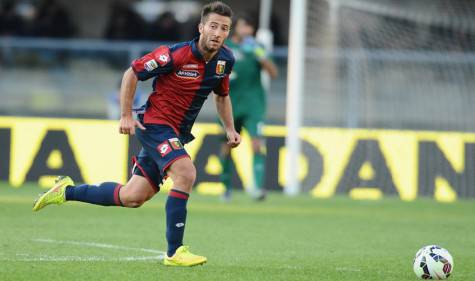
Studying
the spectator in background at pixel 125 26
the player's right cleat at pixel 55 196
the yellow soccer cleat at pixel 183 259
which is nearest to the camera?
the yellow soccer cleat at pixel 183 259

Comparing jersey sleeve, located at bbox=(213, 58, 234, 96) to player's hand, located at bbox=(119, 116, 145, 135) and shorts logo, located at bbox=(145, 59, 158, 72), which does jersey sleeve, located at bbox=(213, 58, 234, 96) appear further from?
player's hand, located at bbox=(119, 116, 145, 135)

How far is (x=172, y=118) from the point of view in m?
7.77

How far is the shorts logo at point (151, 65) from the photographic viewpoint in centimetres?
753

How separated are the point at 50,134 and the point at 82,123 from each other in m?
0.53

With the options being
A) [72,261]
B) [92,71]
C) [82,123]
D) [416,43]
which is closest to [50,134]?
[82,123]

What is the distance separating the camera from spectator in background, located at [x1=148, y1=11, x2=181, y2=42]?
73.3 ft

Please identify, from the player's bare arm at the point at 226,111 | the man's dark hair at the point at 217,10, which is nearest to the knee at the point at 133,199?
the player's bare arm at the point at 226,111

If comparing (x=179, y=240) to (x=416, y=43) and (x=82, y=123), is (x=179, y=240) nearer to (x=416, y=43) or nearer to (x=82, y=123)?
(x=82, y=123)

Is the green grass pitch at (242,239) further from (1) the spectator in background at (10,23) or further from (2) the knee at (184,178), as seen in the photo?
(1) the spectator in background at (10,23)

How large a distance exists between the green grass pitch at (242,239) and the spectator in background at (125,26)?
8729 mm

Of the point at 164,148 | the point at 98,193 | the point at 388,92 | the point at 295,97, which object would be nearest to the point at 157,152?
the point at 164,148

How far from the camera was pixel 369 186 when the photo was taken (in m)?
16.1

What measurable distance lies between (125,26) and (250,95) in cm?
896

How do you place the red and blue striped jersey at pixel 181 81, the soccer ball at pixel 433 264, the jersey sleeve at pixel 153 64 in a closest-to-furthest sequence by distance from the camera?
the soccer ball at pixel 433 264, the jersey sleeve at pixel 153 64, the red and blue striped jersey at pixel 181 81
